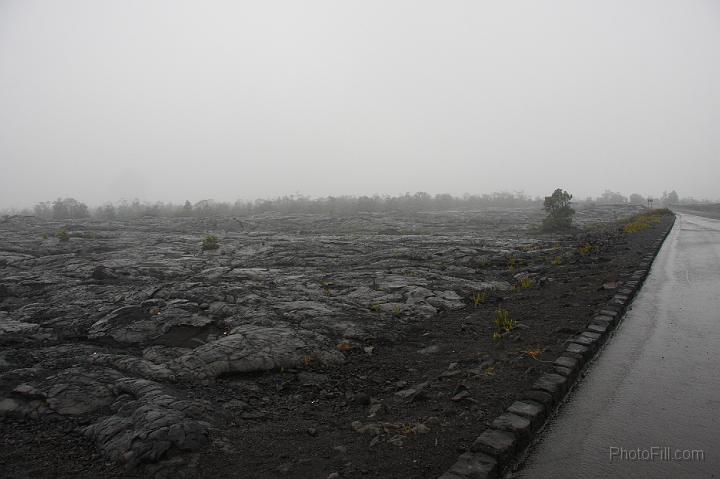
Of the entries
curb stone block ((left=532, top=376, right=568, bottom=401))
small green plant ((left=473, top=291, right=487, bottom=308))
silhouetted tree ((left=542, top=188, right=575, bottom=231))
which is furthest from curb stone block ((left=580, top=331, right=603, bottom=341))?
silhouetted tree ((left=542, top=188, right=575, bottom=231))

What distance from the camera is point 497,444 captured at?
144 inches

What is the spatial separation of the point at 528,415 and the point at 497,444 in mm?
689

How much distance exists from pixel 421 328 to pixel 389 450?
13.5 feet

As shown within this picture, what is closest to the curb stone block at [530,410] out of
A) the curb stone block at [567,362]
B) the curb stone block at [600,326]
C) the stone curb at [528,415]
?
the stone curb at [528,415]

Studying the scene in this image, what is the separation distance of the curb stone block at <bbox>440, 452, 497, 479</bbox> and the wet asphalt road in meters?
0.29

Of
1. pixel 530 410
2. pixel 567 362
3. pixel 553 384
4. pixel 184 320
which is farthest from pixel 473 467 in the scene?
pixel 184 320

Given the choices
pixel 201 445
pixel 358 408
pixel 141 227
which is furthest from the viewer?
pixel 141 227

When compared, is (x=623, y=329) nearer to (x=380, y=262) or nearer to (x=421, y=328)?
(x=421, y=328)

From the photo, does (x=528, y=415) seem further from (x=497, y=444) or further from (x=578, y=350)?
(x=578, y=350)

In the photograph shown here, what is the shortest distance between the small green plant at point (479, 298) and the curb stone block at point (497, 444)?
5.57 metres

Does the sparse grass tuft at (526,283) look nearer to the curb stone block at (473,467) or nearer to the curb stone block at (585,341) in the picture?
the curb stone block at (585,341)

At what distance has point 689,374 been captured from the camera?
201 inches

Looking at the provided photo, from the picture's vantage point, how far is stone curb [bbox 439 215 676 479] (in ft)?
11.3

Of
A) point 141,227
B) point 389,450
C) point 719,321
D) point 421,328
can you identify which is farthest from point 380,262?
point 141,227
